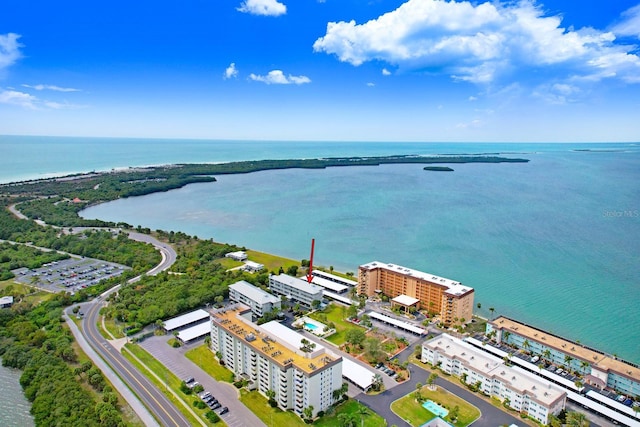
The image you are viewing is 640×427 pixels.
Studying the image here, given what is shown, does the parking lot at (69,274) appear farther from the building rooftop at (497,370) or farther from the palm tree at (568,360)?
the palm tree at (568,360)

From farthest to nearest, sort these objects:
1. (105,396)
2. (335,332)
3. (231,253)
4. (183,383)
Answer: (231,253)
(335,332)
(183,383)
(105,396)

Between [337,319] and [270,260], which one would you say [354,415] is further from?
[270,260]

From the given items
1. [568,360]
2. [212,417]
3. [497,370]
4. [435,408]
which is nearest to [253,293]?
[212,417]

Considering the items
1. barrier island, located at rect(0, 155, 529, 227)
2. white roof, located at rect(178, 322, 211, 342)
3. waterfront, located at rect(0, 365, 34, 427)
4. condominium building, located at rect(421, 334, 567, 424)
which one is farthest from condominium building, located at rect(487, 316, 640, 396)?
barrier island, located at rect(0, 155, 529, 227)

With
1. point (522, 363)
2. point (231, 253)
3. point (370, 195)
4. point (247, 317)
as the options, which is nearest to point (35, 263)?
point (231, 253)

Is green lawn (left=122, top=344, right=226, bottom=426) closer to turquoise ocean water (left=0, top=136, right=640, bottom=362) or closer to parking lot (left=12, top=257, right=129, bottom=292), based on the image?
parking lot (left=12, top=257, right=129, bottom=292)

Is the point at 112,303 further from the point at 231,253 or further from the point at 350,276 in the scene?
the point at 350,276
